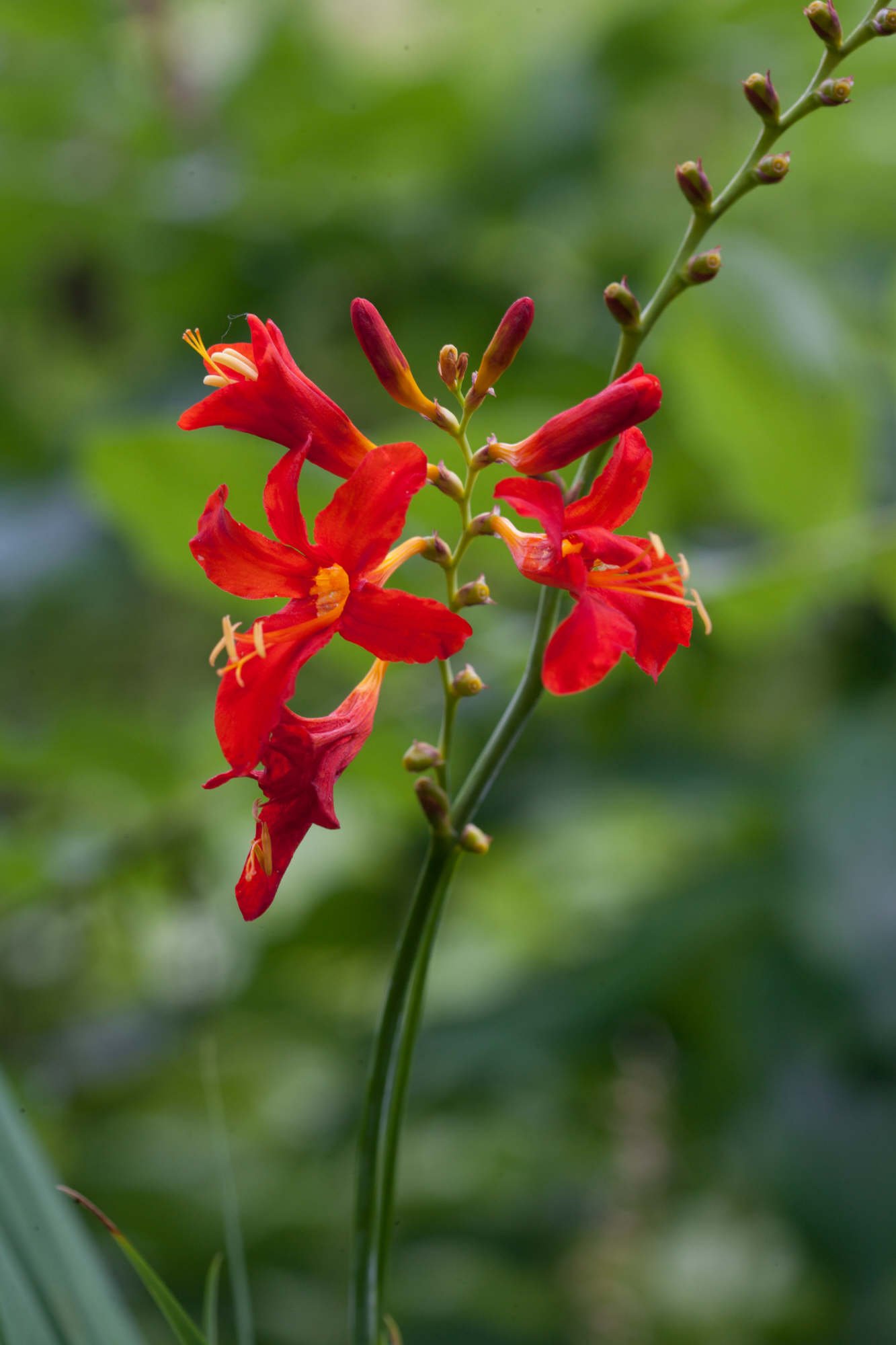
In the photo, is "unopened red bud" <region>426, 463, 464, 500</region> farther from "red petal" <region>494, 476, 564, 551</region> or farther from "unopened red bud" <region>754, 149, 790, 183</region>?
"unopened red bud" <region>754, 149, 790, 183</region>

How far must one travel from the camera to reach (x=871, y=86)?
1.41 m

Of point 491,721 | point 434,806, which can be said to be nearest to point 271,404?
point 434,806

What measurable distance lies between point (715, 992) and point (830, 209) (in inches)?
37.3

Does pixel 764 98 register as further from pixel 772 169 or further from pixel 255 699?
pixel 255 699

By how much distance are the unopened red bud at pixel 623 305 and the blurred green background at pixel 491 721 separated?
43 cm

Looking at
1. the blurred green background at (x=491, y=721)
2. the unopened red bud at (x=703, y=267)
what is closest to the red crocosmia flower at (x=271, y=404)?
the unopened red bud at (x=703, y=267)

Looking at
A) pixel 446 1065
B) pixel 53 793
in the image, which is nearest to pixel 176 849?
pixel 53 793

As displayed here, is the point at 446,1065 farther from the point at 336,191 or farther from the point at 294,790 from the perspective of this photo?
the point at 336,191

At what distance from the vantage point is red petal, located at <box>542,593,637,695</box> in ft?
1.16

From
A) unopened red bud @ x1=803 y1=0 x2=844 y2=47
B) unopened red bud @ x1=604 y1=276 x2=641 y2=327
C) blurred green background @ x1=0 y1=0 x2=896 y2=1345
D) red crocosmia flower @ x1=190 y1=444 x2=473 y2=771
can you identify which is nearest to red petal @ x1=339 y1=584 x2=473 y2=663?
red crocosmia flower @ x1=190 y1=444 x2=473 y2=771

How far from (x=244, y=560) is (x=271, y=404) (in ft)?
0.18

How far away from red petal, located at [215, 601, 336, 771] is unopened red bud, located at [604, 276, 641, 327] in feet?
A: 0.45

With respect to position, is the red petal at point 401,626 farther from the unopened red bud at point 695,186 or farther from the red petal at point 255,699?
the unopened red bud at point 695,186

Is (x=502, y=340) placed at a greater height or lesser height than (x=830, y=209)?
greater
